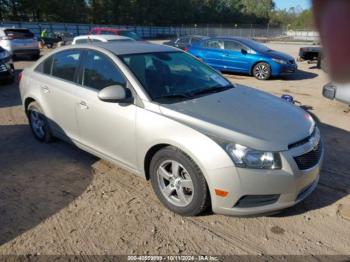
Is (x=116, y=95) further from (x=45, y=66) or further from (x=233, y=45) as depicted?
(x=233, y=45)

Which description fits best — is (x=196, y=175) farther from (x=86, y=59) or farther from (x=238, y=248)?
(x=86, y=59)

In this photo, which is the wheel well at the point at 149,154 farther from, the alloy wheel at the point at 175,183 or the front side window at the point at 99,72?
the front side window at the point at 99,72

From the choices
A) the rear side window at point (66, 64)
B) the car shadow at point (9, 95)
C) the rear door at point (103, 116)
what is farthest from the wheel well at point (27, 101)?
the car shadow at point (9, 95)

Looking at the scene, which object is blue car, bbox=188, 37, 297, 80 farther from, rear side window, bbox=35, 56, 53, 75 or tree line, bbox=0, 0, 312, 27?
tree line, bbox=0, 0, 312, 27

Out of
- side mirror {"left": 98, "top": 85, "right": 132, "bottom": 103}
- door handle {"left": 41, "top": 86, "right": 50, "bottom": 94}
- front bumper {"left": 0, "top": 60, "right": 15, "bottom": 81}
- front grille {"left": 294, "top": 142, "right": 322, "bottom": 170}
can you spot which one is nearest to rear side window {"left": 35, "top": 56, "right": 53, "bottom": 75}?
door handle {"left": 41, "top": 86, "right": 50, "bottom": 94}

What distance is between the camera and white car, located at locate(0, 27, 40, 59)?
1569 cm

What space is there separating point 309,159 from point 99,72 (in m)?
2.59

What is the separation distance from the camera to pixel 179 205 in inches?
131

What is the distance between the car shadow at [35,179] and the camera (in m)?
3.36

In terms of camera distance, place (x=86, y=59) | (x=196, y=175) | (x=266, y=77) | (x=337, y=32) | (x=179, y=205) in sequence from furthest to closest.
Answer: (x=266, y=77), (x=86, y=59), (x=179, y=205), (x=196, y=175), (x=337, y=32)

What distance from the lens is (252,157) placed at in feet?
9.49

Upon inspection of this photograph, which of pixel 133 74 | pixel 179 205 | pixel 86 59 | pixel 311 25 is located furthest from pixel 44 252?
pixel 311 25

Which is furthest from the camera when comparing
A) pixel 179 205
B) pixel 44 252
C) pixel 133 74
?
pixel 133 74

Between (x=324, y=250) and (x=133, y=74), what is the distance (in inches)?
102
